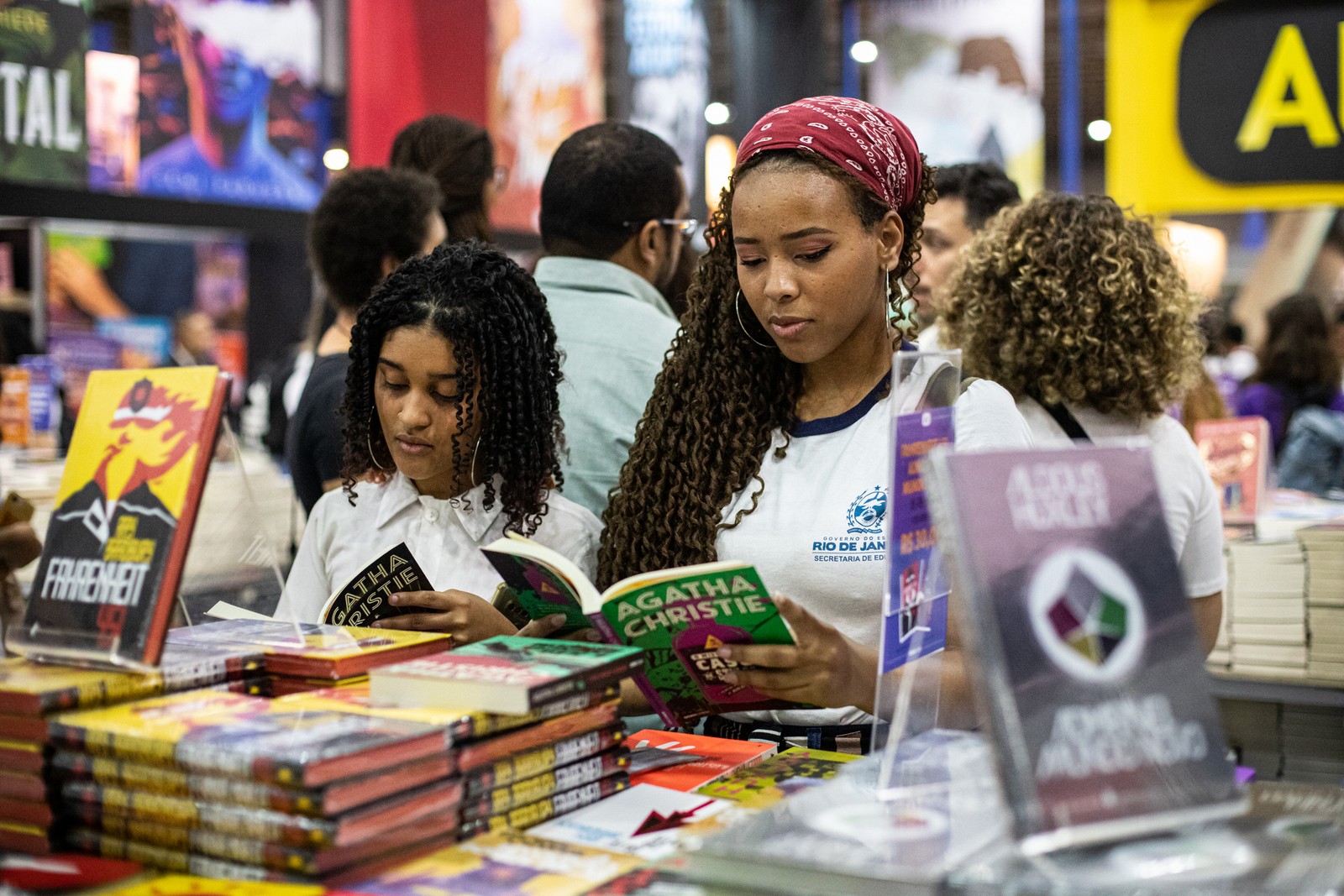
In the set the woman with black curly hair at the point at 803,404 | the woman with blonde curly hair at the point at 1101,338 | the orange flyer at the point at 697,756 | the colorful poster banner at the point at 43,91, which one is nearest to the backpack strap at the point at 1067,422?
the woman with blonde curly hair at the point at 1101,338

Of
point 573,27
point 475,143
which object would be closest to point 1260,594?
point 475,143

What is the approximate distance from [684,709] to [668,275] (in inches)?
63.2

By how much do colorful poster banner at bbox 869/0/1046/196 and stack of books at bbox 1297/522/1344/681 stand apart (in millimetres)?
4412

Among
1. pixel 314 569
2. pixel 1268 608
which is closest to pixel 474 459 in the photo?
pixel 314 569

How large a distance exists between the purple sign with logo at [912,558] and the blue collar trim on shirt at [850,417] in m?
0.42

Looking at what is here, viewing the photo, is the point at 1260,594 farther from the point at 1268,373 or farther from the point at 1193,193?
the point at 1193,193

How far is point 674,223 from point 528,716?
5.99ft

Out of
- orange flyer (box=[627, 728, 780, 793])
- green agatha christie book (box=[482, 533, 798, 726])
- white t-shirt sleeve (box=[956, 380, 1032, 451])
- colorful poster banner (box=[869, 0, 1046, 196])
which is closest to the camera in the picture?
green agatha christie book (box=[482, 533, 798, 726])

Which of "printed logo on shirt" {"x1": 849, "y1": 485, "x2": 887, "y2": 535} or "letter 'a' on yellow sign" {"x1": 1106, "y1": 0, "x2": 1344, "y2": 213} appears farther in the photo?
"letter 'a' on yellow sign" {"x1": 1106, "y1": 0, "x2": 1344, "y2": 213}

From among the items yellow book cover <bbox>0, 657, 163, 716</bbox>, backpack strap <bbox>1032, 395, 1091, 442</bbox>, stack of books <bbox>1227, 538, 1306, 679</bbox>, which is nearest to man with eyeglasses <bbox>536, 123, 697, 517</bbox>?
backpack strap <bbox>1032, 395, 1091, 442</bbox>

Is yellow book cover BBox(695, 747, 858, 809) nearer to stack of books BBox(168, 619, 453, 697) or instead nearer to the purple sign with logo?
the purple sign with logo

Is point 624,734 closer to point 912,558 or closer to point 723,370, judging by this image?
point 912,558

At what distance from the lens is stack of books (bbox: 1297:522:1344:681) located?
11.7 feet

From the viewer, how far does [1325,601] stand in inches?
141
